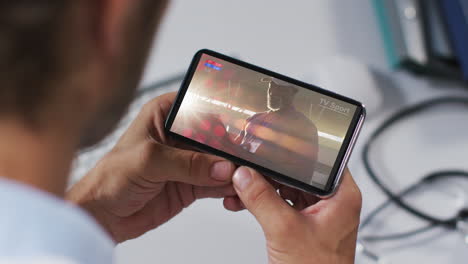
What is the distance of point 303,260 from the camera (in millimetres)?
427

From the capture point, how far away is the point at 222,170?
1.52 feet

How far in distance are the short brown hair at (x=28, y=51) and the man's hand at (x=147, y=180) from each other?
0.22 meters

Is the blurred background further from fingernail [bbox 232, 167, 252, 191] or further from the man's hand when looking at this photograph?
fingernail [bbox 232, 167, 252, 191]

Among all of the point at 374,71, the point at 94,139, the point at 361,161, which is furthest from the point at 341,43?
the point at 94,139

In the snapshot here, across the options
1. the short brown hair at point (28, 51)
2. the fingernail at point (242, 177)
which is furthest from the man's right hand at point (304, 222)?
the short brown hair at point (28, 51)

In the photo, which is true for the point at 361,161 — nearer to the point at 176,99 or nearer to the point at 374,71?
the point at 374,71

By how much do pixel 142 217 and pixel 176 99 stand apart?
164 mm

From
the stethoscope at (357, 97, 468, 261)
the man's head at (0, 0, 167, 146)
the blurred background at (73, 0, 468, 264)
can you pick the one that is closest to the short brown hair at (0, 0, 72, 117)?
the man's head at (0, 0, 167, 146)

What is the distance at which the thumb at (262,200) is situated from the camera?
0.43m

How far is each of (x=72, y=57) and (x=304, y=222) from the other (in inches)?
10.2

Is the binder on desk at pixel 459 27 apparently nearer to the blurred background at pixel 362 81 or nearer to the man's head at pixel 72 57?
the blurred background at pixel 362 81

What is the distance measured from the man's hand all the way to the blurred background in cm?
3

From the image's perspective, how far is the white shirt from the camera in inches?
9.8

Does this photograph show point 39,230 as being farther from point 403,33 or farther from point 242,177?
point 403,33
